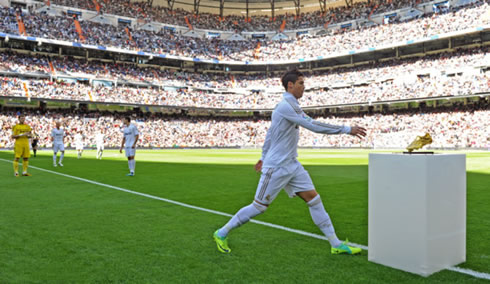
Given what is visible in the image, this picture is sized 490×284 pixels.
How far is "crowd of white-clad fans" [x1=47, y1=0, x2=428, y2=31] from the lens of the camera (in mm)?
65375

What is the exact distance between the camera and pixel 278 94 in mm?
68875

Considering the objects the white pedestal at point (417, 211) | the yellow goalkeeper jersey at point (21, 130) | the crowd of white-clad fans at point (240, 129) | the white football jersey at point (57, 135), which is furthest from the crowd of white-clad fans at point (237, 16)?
the white pedestal at point (417, 211)

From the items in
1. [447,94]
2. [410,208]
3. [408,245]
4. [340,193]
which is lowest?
[340,193]

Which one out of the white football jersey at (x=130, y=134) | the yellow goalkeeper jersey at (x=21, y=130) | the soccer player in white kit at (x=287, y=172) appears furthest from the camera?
the white football jersey at (x=130, y=134)

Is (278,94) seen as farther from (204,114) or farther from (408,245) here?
(408,245)

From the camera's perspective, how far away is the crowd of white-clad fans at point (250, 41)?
53.8 m

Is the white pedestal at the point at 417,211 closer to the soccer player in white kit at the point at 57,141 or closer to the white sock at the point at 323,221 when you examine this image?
the white sock at the point at 323,221

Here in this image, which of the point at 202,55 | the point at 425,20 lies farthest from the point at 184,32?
the point at 425,20

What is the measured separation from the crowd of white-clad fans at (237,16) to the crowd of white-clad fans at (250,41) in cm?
344

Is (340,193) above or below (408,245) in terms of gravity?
below

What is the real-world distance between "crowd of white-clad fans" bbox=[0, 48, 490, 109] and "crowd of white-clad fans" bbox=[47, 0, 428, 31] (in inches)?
427

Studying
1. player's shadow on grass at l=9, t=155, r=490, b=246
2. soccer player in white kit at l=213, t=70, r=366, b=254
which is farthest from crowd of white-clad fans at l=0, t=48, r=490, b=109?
soccer player in white kit at l=213, t=70, r=366, b=254

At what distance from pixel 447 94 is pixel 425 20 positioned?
47.0 ft

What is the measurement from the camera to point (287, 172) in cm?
460
